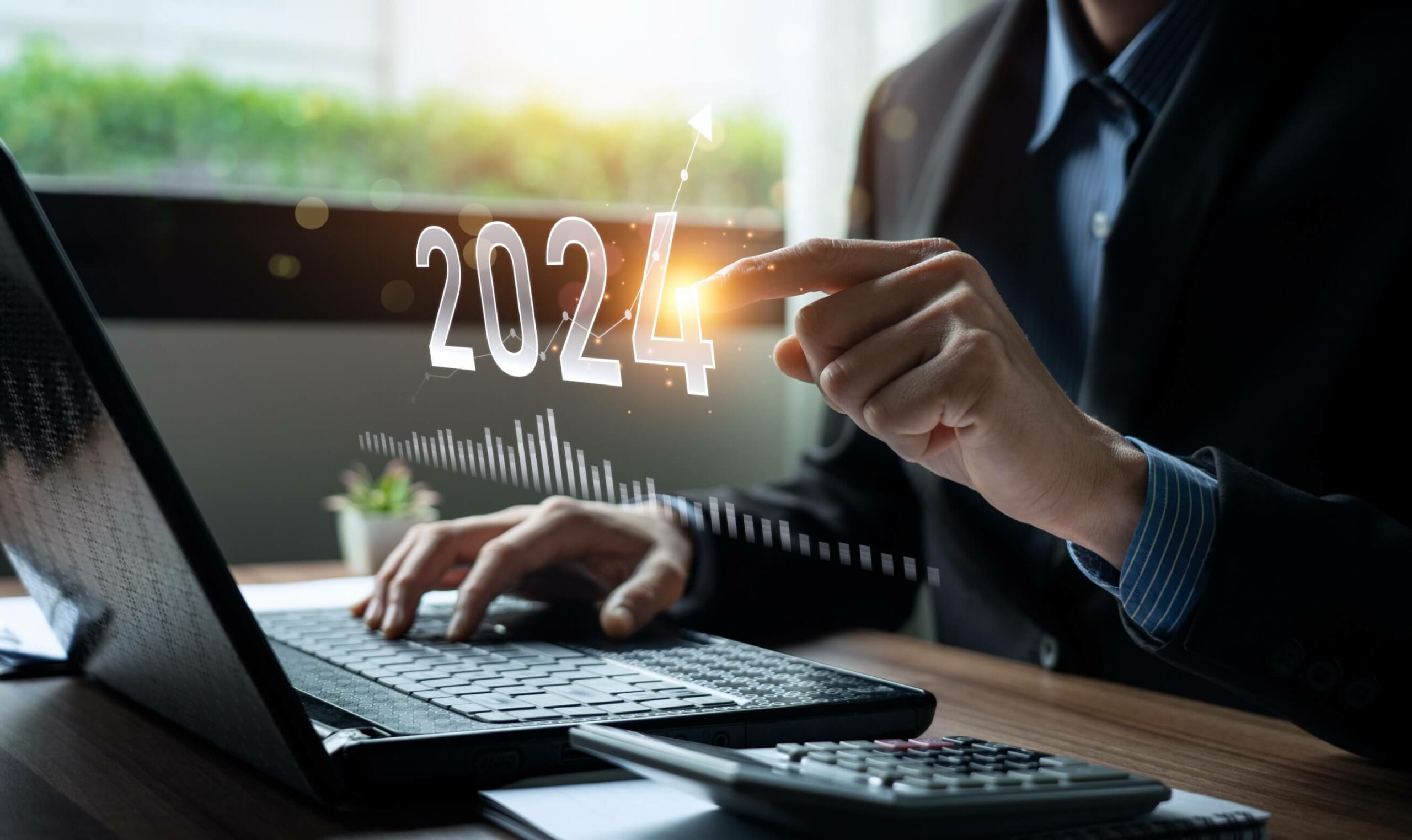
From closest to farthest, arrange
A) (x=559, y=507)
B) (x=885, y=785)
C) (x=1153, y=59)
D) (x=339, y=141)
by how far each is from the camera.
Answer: (x=885, y=785)
(x=559, y=507)
(x=1153, y=59)
(x=339, y=141)

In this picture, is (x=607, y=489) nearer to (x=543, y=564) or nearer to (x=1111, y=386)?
(x=543, y=564)

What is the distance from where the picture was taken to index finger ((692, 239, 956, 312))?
0.56 metres

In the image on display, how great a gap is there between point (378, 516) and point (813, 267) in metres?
0.81

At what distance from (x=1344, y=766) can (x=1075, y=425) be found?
21 cm

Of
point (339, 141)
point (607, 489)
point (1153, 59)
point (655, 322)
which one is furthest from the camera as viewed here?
point (339, 141)

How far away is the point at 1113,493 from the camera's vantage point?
2.07ft

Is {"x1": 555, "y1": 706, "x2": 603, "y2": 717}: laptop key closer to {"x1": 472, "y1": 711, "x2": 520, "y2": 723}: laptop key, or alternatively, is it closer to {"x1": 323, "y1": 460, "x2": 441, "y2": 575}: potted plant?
{"x1": 472, "y1": 711, "x2": 520, "y2": 723}: laptop key

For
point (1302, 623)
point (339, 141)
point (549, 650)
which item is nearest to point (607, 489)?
point (549, 650)

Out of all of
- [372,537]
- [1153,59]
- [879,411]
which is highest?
[1153,59]

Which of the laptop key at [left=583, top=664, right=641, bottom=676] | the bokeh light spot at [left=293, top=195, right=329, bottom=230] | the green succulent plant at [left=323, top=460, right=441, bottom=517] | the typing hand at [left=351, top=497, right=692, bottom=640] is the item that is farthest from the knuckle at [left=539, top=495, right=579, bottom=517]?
the bokeh light spot at [left=293, top=195, right=329, bottom=230]

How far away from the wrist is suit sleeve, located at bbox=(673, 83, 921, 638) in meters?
0.31

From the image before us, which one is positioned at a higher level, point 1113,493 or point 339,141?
point 339,141

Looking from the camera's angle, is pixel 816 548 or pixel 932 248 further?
pixel 816 548

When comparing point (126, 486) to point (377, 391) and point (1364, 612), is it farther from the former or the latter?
point (377, 391)
